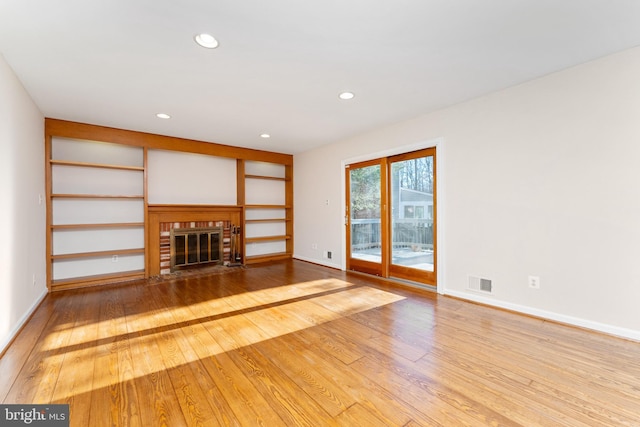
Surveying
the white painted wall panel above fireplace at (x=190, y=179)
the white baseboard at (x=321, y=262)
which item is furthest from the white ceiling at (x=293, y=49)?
the white baseboard at (x=321, y=262)

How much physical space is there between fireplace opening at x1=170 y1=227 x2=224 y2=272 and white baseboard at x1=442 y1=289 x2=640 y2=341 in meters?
4.09

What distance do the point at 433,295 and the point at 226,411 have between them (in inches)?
110

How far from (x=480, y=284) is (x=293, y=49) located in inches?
125

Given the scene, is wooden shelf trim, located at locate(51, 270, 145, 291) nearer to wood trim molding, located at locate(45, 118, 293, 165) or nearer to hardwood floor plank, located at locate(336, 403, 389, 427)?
wood trim molding, located at locate(45, 118, 293, 165)

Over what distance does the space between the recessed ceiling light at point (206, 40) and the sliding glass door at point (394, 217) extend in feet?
9.47

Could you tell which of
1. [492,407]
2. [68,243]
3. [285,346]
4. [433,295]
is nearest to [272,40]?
[285,346]

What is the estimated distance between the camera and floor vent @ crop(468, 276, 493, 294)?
3.12 m

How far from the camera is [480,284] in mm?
3191

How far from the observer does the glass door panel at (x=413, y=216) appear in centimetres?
378

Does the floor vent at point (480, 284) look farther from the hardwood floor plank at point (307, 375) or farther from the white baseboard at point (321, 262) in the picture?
the white baseboard at point (321, 262)

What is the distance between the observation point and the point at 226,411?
149 cm

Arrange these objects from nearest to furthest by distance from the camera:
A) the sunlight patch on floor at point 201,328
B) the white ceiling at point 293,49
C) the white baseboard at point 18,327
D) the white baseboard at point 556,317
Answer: the white ceiling at point 293,49, the sunlight patch on floor at point 201,328, the white baseboard at point 18,327, the white baseboard at point 556,317

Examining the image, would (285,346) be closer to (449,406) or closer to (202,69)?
(449,406)

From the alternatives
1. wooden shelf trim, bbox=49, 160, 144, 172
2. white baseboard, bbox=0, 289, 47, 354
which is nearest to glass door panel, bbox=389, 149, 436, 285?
wooden shelf trim, bbox=49, 160, 144, 172
